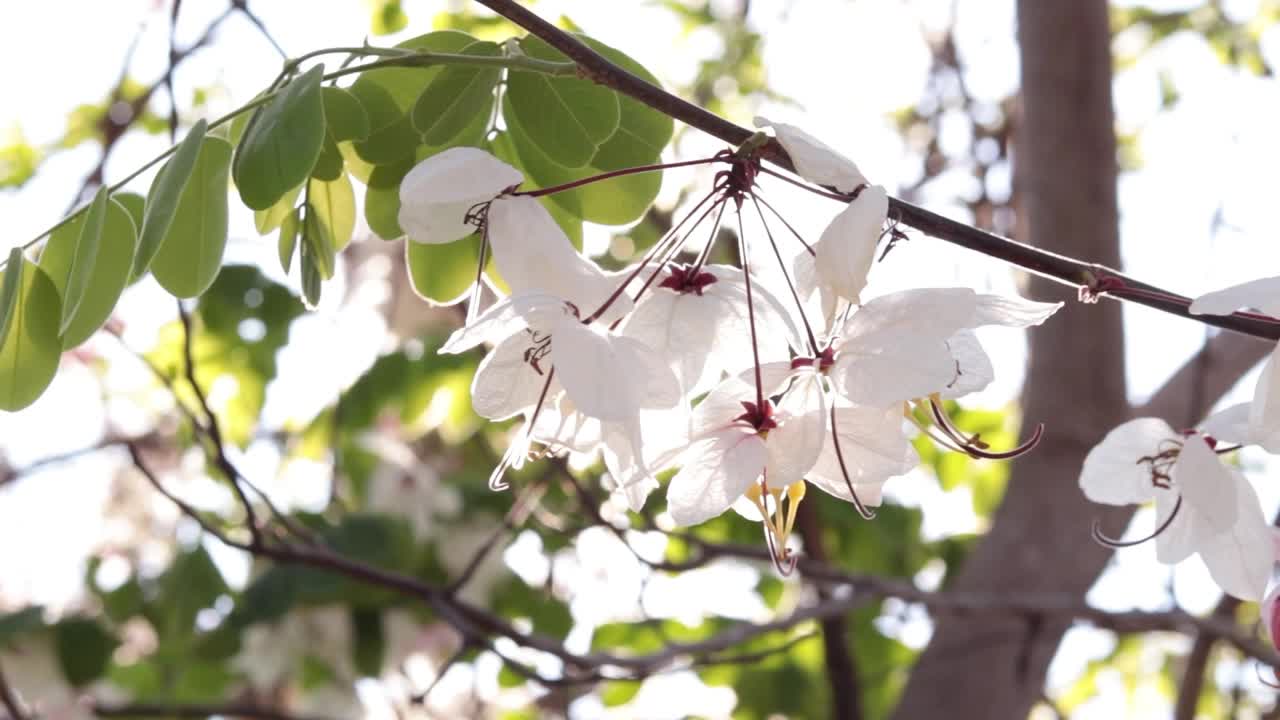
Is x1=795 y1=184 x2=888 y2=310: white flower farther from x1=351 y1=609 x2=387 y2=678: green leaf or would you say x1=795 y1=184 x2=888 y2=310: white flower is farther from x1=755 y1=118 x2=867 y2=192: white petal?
x1=351 y1=609 x2=387 y2=678: green leaf

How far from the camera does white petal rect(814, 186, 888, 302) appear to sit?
1.83ft

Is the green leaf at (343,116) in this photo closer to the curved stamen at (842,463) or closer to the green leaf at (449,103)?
the green leaf at (449,103)

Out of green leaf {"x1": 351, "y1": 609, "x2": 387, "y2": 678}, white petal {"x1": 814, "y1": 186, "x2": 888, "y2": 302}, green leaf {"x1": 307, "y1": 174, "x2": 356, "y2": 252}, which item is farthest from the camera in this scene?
green leaf {"x1": 351, "y1": 609, "x2": 387, "y2": 678}

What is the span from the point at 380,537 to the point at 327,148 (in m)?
1.10

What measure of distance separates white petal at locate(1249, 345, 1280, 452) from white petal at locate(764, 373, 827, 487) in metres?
0.22

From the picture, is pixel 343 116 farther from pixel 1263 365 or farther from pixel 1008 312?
pixel 1263 365

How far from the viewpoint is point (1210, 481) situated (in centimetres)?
68

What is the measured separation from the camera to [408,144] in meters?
0.74

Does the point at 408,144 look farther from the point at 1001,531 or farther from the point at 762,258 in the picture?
the point at 1001,531

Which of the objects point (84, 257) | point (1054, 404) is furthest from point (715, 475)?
point (1054, 404)

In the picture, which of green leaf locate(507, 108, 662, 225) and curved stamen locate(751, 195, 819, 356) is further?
green leaf locate(507, 108, 662, 225)

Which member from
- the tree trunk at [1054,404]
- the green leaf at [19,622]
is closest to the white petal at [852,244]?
the tree trunk at [1054,404]

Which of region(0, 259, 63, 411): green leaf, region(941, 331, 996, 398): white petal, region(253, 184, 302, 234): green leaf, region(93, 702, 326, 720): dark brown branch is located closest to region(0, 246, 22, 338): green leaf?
region(0, 259, 63, 411): green leaf

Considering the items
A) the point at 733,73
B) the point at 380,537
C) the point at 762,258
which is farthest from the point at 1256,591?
the point at 733,73
